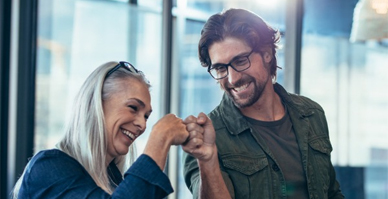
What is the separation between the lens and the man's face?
6.64 feet

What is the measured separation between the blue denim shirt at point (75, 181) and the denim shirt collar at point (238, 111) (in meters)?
0.63

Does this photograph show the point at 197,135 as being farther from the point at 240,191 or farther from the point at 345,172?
the point at 345,172

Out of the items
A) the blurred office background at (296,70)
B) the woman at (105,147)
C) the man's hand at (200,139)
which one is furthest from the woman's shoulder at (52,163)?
the blurred office background at (296,70)

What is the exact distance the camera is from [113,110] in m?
1.62

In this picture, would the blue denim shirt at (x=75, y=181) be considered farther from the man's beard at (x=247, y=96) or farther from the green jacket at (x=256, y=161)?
the man's beard at (x=247, y=96)

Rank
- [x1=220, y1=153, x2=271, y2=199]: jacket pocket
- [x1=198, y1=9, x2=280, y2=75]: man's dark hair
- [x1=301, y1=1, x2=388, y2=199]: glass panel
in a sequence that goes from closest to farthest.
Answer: [x1=220, y1=153, x2=271, y2=199]: jacket pocket → [x1=198, y1=9, x2=280, y2=75]: man's dark hair → [x1=301, y1=1, x2=388, y2=199]: glass panel

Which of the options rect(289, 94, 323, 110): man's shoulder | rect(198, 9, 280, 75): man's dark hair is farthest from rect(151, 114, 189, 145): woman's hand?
rect(289, 94, 323, 110): man's shoulder

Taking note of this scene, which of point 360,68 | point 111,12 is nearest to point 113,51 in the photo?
point 111,12

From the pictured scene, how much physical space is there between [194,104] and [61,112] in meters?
1.13

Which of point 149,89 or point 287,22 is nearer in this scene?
point 149,89

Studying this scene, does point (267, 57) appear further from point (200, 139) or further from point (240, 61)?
point (200, 139)

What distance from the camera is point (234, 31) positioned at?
2.10 metres

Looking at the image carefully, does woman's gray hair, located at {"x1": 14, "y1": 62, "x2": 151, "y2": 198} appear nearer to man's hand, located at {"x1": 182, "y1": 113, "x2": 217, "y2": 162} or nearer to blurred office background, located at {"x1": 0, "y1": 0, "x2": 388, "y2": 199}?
man's hand, located at {"x1": 182, "y1": 113, "x2": 217, "y2": 162}

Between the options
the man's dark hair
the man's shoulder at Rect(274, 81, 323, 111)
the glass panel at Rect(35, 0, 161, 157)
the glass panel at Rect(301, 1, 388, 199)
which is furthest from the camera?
the glass panel at Rect(35, 0, 161, 157)
